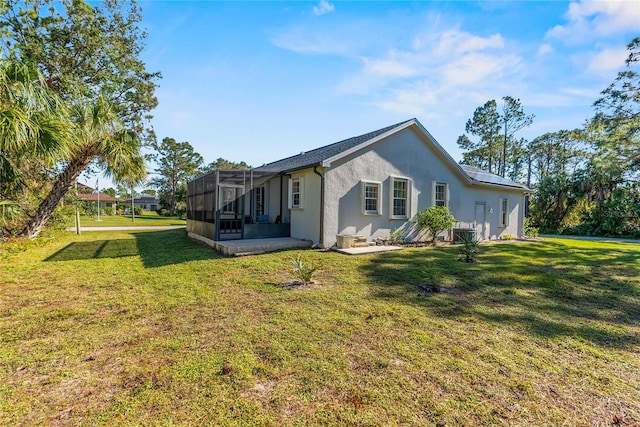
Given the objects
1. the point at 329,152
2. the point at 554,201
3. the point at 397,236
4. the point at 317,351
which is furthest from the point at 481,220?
the point at 554,201

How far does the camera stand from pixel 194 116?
1302 cm

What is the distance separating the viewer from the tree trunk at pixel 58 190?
10758 mm

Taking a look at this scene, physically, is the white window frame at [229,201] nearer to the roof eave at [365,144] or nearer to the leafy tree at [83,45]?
the roof eave at [365,144]

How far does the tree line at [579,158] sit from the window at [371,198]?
17.8 m

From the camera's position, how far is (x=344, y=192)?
10.6 metres

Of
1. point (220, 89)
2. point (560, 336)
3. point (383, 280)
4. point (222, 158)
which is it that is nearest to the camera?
point (560, 336)

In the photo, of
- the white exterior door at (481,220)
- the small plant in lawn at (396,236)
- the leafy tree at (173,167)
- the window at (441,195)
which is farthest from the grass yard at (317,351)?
the leafy tree at (173,167)

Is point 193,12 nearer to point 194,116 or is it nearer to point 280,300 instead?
point 194,116

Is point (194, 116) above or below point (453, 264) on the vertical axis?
above

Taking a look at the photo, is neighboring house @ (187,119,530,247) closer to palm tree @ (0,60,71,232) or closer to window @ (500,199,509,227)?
window @ (500,199,509,227)

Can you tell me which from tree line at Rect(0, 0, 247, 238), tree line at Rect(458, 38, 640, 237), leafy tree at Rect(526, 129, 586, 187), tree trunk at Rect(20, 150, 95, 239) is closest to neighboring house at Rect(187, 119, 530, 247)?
tree line at Rect(0, 0, 247, 238)

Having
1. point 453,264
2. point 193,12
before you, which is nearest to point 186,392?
point 453,264

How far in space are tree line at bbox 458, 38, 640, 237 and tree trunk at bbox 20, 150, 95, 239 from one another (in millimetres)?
28269

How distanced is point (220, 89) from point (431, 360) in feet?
37.3
